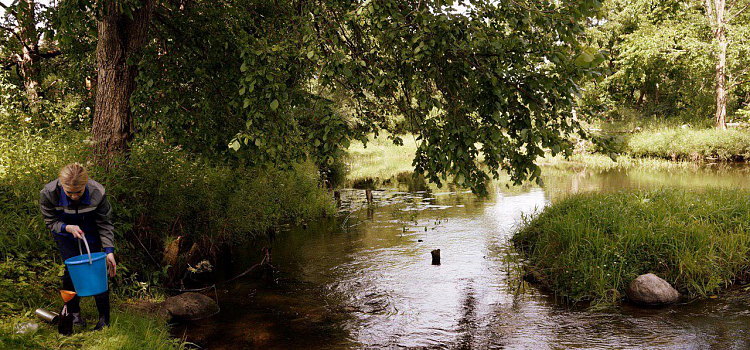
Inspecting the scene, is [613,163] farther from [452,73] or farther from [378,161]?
[452,73]

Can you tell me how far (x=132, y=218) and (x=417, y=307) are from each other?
4.75 meters

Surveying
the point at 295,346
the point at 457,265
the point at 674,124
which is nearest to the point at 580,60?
the point at 295,346

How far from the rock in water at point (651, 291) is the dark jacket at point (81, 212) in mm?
7216

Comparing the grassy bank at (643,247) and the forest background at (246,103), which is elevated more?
the forest background at (246,103)

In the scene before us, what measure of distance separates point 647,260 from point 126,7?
8.80m

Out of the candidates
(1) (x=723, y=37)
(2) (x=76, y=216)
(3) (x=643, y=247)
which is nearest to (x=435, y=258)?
(3) (x=643, y=247)

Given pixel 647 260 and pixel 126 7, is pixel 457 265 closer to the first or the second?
pixel 647 260

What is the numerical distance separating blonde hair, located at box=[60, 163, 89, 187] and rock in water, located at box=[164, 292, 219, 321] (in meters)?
3.24

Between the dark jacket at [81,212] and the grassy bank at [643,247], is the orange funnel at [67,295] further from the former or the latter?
the grassy bank at [643,247]

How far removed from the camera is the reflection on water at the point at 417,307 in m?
6.89

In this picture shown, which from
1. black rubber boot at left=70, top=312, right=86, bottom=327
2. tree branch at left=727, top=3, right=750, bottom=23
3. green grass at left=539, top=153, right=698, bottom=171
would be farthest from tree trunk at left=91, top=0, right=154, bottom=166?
tree branch at left=727, top=3, right=750, bottom=23

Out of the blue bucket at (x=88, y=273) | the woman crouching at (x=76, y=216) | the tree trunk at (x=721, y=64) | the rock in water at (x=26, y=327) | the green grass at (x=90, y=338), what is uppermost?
the tree trunk at (x=721, y=64)

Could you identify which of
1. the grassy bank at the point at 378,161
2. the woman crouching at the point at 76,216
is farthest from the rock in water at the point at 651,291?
the grassy bank at the point at 378,161

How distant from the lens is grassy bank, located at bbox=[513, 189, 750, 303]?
829 centimetres
